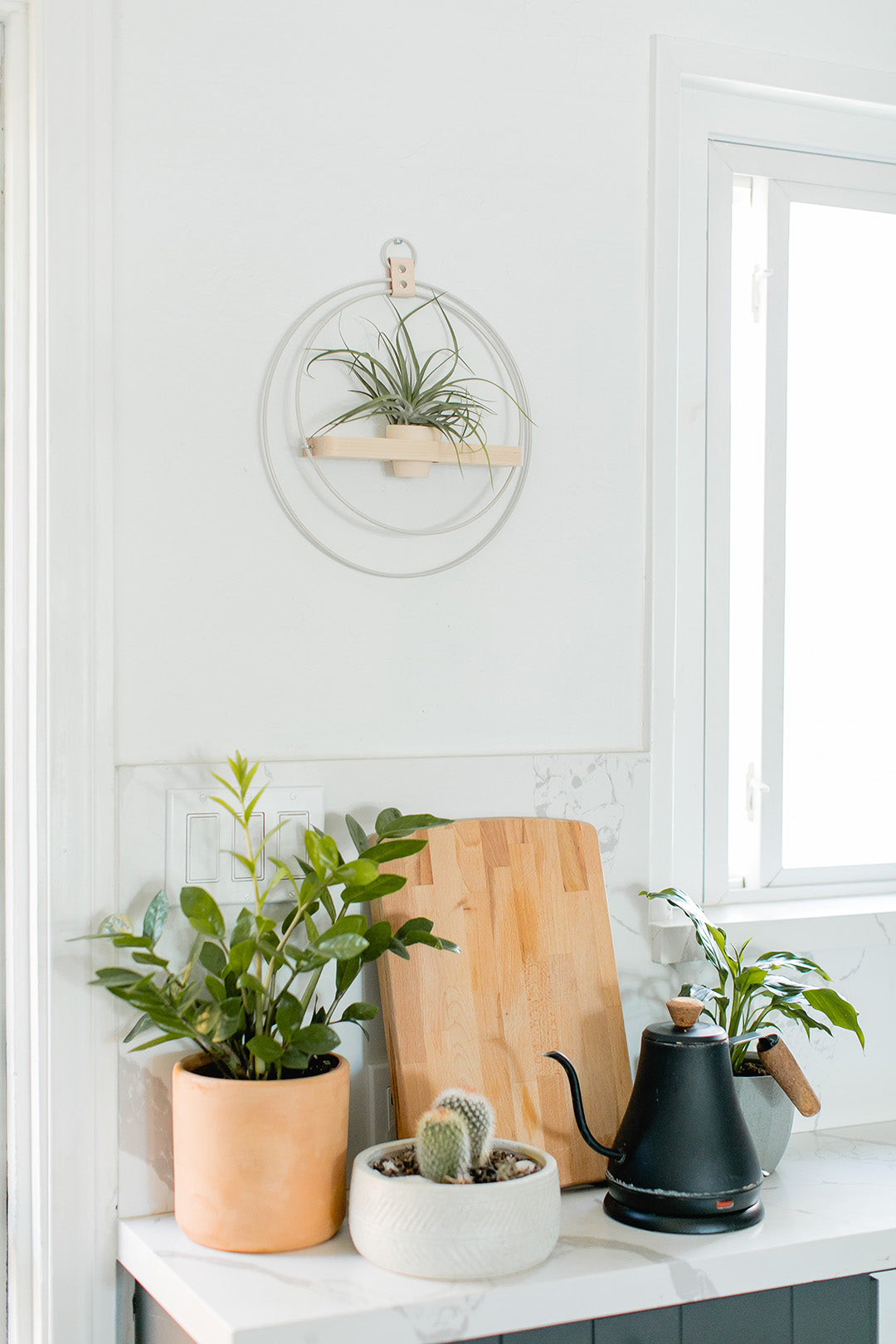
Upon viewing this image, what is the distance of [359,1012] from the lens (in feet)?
4.45

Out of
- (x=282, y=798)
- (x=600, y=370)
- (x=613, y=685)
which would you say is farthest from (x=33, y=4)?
(x=613, y=685)

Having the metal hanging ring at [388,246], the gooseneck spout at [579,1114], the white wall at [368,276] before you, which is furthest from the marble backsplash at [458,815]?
the metal hanging ring at [388,246]

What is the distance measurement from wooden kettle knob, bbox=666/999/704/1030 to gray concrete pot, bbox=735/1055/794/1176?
141 millimetres

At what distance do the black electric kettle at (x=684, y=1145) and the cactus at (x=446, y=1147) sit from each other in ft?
0.64

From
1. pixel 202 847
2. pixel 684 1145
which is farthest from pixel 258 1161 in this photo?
pixel 684 1145

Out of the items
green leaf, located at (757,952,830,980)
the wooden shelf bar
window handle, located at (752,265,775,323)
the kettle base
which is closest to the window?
window handle, located at (752,265,775,323)

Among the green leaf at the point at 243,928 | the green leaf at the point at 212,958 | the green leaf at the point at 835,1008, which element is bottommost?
the green leaf at the point at 835,1008

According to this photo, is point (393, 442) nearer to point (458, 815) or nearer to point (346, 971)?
point (458, 815)

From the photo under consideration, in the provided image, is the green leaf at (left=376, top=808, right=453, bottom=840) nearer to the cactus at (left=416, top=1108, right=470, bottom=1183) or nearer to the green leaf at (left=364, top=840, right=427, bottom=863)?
the green leaf at (left=364, top=840, right=427, bottom=863)

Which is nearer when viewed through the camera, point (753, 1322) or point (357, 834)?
point (753, 1322)

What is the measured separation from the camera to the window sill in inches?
63.4

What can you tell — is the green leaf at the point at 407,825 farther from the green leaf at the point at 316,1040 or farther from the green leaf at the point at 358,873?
the green leaf at the point at 316,1040

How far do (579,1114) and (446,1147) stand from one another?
227 millimetres

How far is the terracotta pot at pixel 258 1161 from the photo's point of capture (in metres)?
1.26
